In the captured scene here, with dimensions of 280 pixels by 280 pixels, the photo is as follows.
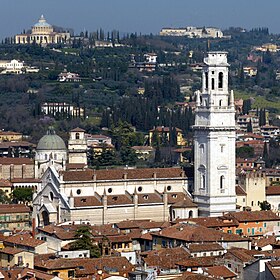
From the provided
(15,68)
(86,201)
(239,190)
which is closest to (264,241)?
(86,201)

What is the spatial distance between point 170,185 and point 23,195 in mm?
13357

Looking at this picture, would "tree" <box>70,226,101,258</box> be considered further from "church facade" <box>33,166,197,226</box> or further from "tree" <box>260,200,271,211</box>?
"tree" <box>260,200,271,211</box>

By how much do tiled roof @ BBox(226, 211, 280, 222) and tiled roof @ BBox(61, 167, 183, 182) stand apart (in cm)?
513

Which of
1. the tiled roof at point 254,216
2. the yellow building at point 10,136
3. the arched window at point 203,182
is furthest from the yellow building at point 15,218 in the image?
the yellow building at point 10,136

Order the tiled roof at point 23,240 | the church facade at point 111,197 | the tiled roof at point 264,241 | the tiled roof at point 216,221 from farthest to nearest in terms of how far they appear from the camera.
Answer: the church facade at point 111,197
the tiled roof at point 216,221
the tiled roof at point 264,241
the tiled roof at point 23,240

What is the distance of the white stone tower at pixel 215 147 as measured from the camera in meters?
65.9

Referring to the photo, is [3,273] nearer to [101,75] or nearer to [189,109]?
[189,109]

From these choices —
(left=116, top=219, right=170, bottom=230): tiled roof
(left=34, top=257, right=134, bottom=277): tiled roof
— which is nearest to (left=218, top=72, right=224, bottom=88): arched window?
(left=116, top=219, right=170, bottom=230): tiled roof

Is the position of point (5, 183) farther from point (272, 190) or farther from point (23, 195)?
point (272, 190)

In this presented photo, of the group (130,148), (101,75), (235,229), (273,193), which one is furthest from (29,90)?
(235,229)

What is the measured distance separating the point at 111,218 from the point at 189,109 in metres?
65.5

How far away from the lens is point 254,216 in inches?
2451

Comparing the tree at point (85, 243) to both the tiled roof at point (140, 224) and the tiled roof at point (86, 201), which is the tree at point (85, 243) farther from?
the tiled roof at point (86, 201)

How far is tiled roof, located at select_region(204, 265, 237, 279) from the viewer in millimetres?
44862
